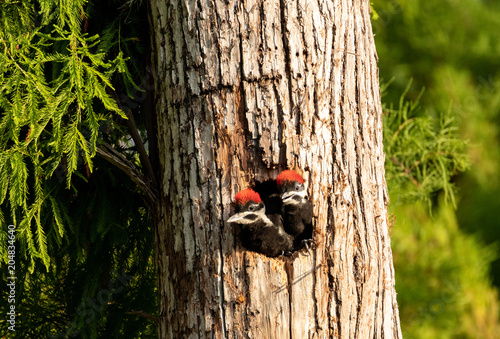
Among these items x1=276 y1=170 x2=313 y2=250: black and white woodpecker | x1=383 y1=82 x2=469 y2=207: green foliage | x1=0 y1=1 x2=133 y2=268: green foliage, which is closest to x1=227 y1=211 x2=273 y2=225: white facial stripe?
x1=276 y1=170 x2=313 y2=250: black and white woodpecker

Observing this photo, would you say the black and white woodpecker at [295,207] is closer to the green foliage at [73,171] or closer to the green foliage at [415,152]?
the green foliage at [73,171]

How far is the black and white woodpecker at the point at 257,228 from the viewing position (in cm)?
163

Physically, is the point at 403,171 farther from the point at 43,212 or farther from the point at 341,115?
the point at 43,212

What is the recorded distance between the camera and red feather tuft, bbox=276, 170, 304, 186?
5.33 ft

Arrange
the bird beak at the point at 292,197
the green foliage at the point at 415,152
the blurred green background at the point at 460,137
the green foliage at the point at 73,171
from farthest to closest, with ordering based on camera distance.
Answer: the blurred green background at the point at 460,137
the green foliage at the point at 415,152
the green foliage at the point at 73,171
the bird beak at the point at 292,197

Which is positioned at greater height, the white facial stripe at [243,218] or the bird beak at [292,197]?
the bird beak at [292,197]

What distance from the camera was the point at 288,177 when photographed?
1.62 meters

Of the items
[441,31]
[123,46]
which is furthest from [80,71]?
[441,31]

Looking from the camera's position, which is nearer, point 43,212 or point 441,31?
point 43,212

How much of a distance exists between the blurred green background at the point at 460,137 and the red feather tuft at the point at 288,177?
2892 millimetres

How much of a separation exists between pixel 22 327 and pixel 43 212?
756 millimetres

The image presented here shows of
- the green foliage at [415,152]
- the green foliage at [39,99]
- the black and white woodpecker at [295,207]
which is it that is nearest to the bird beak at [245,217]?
the black and white woodpecker at [295,207]

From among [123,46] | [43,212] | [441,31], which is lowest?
[43,212]

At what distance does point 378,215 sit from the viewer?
6.06 feet
